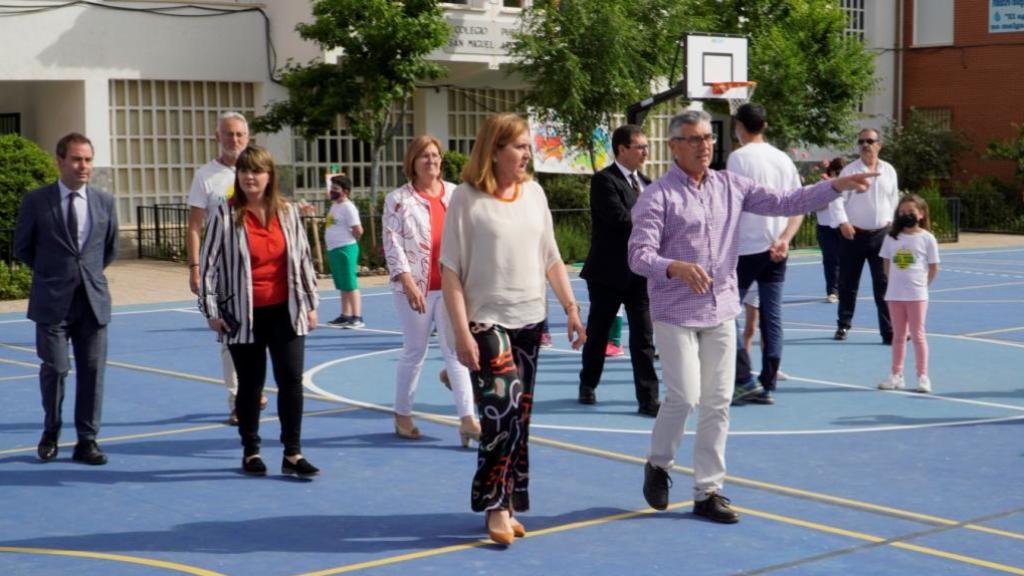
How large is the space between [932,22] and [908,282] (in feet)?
104

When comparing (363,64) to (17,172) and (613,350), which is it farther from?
(613,350)

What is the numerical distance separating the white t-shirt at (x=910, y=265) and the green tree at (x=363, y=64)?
42.4ft

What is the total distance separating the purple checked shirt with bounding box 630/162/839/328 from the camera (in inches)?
269

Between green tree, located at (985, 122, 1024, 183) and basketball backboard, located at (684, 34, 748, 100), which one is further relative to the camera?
green tree, located at (985, 122, 1024, 183)

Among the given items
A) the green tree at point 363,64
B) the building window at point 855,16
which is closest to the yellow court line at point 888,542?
the green tree at point 363,64

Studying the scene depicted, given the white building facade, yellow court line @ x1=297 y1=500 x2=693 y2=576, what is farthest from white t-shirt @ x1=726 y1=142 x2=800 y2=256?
the white building facade

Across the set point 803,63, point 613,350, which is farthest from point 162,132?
point 613,350

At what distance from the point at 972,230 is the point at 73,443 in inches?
1180

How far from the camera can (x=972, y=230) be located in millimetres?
35406

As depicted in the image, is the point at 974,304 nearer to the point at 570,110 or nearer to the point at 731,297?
the point at 570,110

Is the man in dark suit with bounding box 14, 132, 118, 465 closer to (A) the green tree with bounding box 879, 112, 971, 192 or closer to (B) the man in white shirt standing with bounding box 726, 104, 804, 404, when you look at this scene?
(B) the man in white shirt standing with bounding box 726, 104, 804, 404

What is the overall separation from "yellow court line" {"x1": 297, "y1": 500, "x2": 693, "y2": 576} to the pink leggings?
3.97 m

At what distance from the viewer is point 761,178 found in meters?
10.0

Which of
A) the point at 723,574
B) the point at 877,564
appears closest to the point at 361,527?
the point at 723,574
